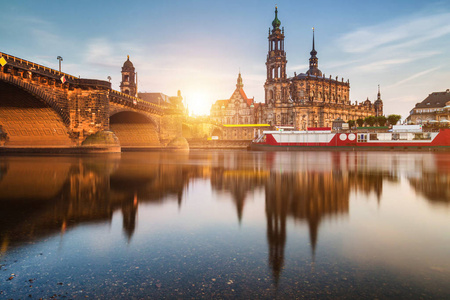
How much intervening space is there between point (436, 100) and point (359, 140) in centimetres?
6679

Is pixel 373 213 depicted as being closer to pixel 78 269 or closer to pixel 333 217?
pixel 333 217

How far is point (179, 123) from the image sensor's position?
2235 inches

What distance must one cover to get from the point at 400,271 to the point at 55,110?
3530cm

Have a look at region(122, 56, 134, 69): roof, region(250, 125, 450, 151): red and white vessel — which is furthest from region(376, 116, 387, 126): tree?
region(122, 56, 134, 69): roof

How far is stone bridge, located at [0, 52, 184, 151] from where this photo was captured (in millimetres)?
27156

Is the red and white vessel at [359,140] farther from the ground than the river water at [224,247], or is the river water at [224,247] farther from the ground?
the red and white vessel at [359,140]

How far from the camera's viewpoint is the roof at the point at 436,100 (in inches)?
3770

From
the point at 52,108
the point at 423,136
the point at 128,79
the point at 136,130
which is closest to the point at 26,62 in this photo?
the point at 52,108

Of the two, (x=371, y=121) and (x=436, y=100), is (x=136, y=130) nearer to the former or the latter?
(x=371, y=121)

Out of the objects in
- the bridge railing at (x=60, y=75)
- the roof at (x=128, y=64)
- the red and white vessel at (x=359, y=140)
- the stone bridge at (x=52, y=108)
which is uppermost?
the roof at (x=128, y=64)

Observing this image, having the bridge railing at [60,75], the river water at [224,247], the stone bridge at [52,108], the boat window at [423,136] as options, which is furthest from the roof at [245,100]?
the river water at [224,247]

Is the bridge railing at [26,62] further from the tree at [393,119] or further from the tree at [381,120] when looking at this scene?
the tree at [393,119]

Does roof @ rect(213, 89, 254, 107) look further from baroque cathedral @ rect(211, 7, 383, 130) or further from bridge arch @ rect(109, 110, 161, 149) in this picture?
bridge arch @ rect(109, 110, 161, 149)

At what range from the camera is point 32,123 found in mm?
33281
